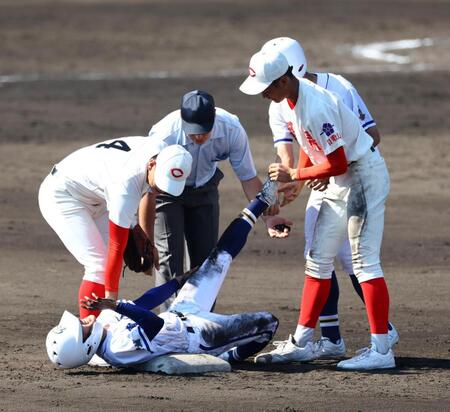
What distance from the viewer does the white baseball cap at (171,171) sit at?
8.01 meters

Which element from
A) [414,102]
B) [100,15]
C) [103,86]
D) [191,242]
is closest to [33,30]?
[100,15]

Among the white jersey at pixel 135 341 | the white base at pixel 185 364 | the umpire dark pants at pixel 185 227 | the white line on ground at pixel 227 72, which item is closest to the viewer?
the white jersey at pixel 135 341

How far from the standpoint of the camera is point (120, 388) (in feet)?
26.3

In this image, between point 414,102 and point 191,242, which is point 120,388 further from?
point 414,102

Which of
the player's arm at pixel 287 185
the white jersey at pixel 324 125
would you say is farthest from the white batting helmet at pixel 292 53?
the player's arm at pixel 287 185

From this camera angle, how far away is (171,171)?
8008 mm

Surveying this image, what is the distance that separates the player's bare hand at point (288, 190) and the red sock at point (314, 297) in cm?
65

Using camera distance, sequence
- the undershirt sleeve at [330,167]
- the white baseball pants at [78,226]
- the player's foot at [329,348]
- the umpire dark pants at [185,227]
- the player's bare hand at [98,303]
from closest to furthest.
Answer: the player's bare hand at [98,303], the undershirt sleeve at [330,167], the white baseball pants at [78,226], the player's foot at [329,348], the umpire dark pants at [185,227]

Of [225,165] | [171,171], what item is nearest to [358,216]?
[171,171]

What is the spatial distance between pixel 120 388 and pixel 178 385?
1.22 ft

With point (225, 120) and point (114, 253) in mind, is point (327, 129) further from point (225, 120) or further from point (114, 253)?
point (114, 253)

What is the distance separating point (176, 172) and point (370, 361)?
1828 mm

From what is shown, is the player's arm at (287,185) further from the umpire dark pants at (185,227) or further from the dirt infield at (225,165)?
the dirt infield at (225,165)

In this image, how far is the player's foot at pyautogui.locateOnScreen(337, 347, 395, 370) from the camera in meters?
8.45
